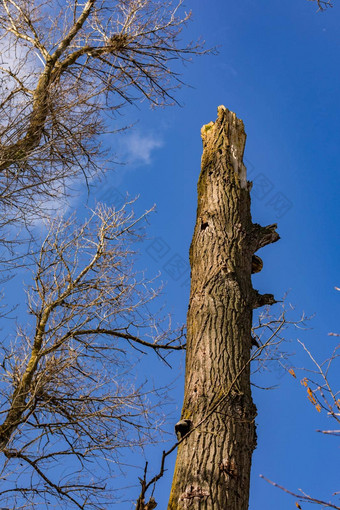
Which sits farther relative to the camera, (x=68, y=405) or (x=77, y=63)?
(x=77, y=63)

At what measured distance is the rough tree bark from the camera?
8.33 feet

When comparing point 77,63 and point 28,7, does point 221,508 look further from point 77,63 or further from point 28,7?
point 28,7

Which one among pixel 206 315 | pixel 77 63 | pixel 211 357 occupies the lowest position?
pixel 211 357

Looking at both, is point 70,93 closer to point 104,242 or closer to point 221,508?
point 104,242

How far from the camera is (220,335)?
311 centimetres

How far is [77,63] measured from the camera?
681cm

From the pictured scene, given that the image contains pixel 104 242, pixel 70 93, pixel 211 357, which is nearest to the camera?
pixel 211 357

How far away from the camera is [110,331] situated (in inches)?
248

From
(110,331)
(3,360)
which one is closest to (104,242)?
(110,331)

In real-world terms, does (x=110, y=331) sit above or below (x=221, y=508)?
above

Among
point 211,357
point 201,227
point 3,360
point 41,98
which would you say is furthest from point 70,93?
point 3,360

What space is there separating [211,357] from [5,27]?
19.4 feet

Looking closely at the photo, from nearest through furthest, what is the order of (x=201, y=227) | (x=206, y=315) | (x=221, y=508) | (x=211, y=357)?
(x=221, y=508), (x=211, y=357), (x=206, y=315), (x=201, y=227)

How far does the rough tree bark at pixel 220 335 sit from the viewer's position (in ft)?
Answer: 8.33
